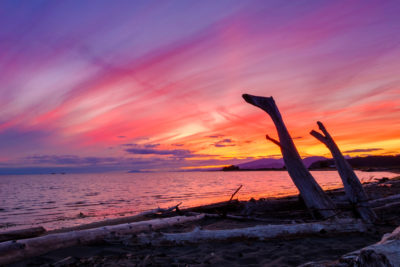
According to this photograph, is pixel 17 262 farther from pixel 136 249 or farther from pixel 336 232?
pixel 336 232

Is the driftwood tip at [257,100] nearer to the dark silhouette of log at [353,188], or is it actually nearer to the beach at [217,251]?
the dark silhouette of log at [353,188]

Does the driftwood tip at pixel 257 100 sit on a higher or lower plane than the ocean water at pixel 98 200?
higher

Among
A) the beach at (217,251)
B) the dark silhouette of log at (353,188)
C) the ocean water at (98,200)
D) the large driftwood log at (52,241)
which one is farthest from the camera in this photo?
the ocean water at (98,200)

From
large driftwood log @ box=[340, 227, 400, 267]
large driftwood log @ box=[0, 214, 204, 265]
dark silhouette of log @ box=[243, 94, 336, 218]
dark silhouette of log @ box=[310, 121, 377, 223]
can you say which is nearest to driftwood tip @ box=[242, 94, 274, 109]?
dark silhouette of log @ box=[243, 94, 336, 218]

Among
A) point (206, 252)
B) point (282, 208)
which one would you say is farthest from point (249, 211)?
point (206, 252)

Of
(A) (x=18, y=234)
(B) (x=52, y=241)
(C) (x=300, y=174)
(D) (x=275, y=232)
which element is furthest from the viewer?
(A) (x=18, y=234)

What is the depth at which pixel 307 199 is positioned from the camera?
6.59 metres

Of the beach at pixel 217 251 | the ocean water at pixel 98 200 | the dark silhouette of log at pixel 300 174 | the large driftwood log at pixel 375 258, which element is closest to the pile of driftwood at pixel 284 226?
the dark silhouette of log at pixel 300 174

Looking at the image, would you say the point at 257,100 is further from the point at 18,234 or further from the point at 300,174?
the point at 18,234

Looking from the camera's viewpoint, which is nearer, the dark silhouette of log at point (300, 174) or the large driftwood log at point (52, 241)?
the large driftwood log at point (52, 241)

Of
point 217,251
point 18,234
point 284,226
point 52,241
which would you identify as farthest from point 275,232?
point 18,234

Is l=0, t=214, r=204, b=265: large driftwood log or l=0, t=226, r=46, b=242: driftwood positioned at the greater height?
l=0, t=214, r=204, b=265: large driftwood log

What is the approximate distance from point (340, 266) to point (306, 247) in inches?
122

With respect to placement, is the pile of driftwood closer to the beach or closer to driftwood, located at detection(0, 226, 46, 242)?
driftwood, located at detection(0, 226, 46, 242)
